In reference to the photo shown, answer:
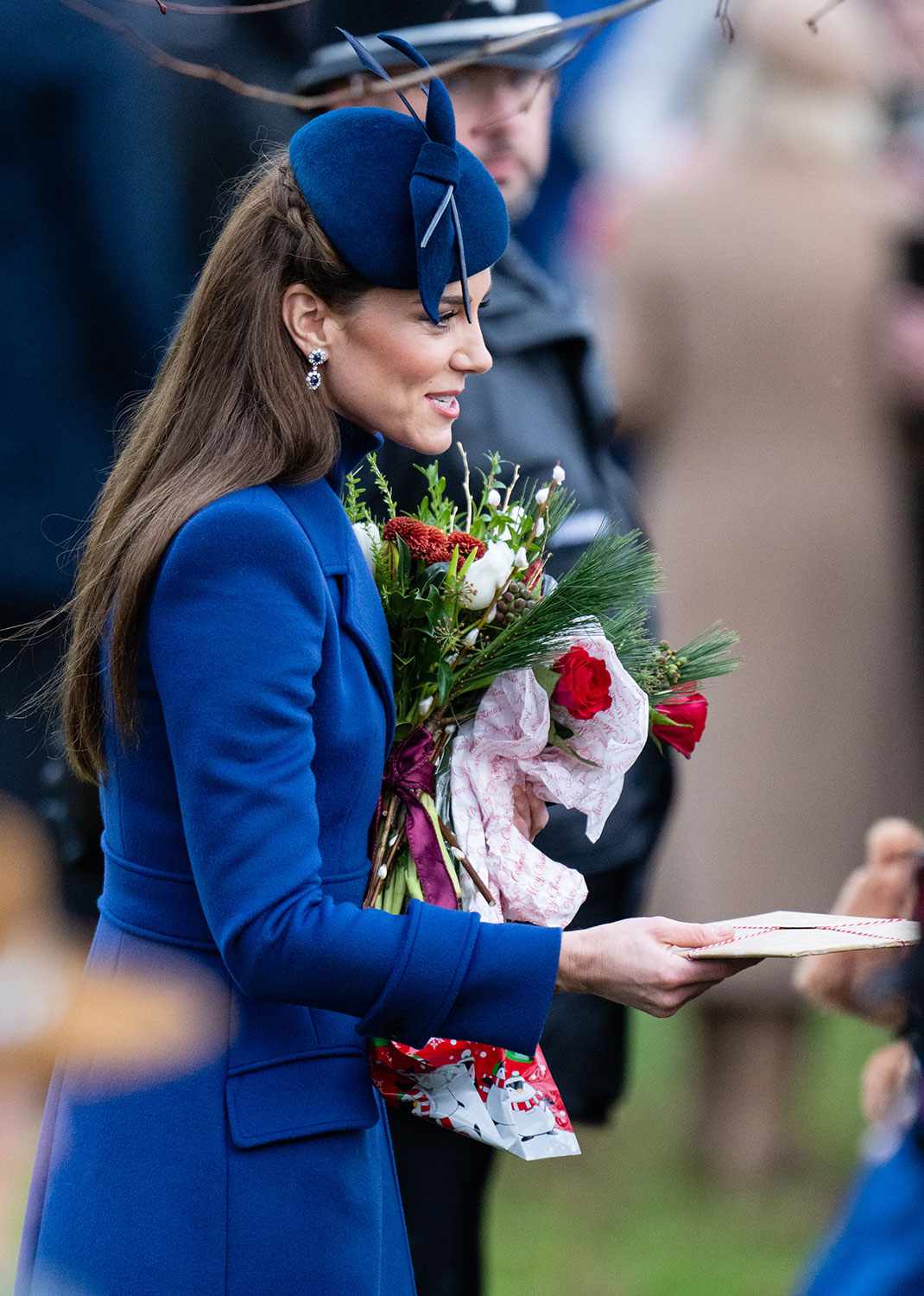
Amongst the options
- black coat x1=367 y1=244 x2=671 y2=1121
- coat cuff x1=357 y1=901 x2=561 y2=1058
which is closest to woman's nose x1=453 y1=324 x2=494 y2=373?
coat cuff x1=357 y1=901 x2=561 y2=1058

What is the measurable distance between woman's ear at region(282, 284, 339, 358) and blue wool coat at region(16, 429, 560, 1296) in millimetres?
103

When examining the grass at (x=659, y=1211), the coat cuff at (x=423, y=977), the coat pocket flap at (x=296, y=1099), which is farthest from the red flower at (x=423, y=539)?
the grass at (x=659, y=1211)

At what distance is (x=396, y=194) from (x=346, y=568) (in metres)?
0.33

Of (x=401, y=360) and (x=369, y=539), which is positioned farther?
(x=369, y=539)

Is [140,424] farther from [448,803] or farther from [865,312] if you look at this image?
[865,312]

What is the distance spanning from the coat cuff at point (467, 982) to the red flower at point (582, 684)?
0.21 metres

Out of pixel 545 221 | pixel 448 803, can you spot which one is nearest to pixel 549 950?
pixel 448 803

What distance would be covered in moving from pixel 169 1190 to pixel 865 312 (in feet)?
9.92

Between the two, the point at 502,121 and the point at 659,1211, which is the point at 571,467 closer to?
the point at 502,121

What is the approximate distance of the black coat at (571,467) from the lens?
262 cm

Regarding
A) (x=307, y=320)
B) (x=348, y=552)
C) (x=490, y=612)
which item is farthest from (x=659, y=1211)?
(x=307, y=320)

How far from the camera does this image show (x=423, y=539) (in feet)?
5.56

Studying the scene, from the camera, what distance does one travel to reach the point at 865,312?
13.3 feet

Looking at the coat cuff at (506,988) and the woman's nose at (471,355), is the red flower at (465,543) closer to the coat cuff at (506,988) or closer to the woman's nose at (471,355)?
the woman's nose at (471,355)
